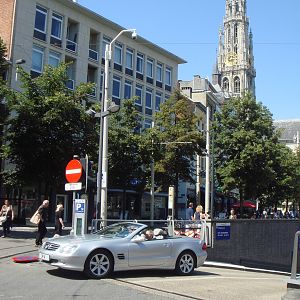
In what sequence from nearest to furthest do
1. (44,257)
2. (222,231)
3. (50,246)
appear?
(44,257), (50,246), (222,231)

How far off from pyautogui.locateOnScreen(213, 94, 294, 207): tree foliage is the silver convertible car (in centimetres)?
2558

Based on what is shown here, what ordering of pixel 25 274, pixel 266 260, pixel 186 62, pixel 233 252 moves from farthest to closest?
1. pixel 186 62
2. pixel 266 260
3. pixel 233 252
4. pixel 25 274

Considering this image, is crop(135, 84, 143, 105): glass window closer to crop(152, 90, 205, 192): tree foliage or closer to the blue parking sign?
crop(152, 90, 205, 192): tree foliage

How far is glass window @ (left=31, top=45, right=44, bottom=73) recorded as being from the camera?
3756 centimetres

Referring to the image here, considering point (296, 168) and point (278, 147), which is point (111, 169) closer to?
point (278, 147)

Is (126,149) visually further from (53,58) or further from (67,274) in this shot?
(67,274)

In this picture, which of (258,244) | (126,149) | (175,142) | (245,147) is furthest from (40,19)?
(258,244)

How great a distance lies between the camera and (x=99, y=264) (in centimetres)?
1108

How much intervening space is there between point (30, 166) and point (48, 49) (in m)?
16.4

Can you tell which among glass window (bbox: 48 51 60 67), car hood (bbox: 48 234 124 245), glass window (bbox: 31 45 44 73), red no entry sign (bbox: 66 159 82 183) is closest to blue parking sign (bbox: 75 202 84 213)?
red no entry sign (bbox: 66 159 82 183)

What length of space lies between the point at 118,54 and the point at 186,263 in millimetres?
36608

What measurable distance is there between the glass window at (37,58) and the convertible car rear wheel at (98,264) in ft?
94.8

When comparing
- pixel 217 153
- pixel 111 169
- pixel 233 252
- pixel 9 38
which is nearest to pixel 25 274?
pixel 233 252

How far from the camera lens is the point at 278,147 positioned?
4091 cm
